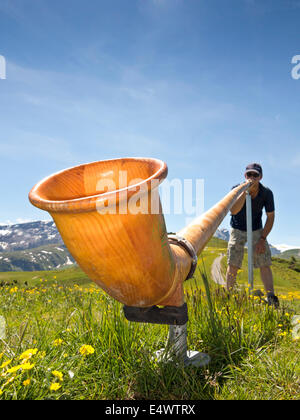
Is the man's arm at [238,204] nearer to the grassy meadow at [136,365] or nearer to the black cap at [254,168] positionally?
the black cap at [254,168]

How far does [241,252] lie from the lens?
6.35m

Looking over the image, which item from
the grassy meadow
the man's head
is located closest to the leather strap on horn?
the grassy meadow

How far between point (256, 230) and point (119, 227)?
5397 millimetres

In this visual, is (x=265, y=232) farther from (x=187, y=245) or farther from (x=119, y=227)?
(x=119, y=227)

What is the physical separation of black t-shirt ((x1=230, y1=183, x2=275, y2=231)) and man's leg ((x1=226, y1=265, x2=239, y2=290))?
2.84 feet

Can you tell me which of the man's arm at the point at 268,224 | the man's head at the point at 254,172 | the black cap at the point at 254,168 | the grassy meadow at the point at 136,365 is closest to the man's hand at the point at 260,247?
the man's arm at the point at 268,224

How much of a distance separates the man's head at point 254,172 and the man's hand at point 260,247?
1300 millimetres

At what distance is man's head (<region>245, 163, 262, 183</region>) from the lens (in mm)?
5934

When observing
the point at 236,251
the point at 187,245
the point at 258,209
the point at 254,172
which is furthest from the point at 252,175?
the point at 187,245

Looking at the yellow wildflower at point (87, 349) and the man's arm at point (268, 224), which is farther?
the man's arm at point (268, 224)

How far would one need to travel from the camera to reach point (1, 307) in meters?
5.50

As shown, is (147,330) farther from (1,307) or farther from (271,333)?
(1,307)

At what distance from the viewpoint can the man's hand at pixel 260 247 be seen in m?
6.17
